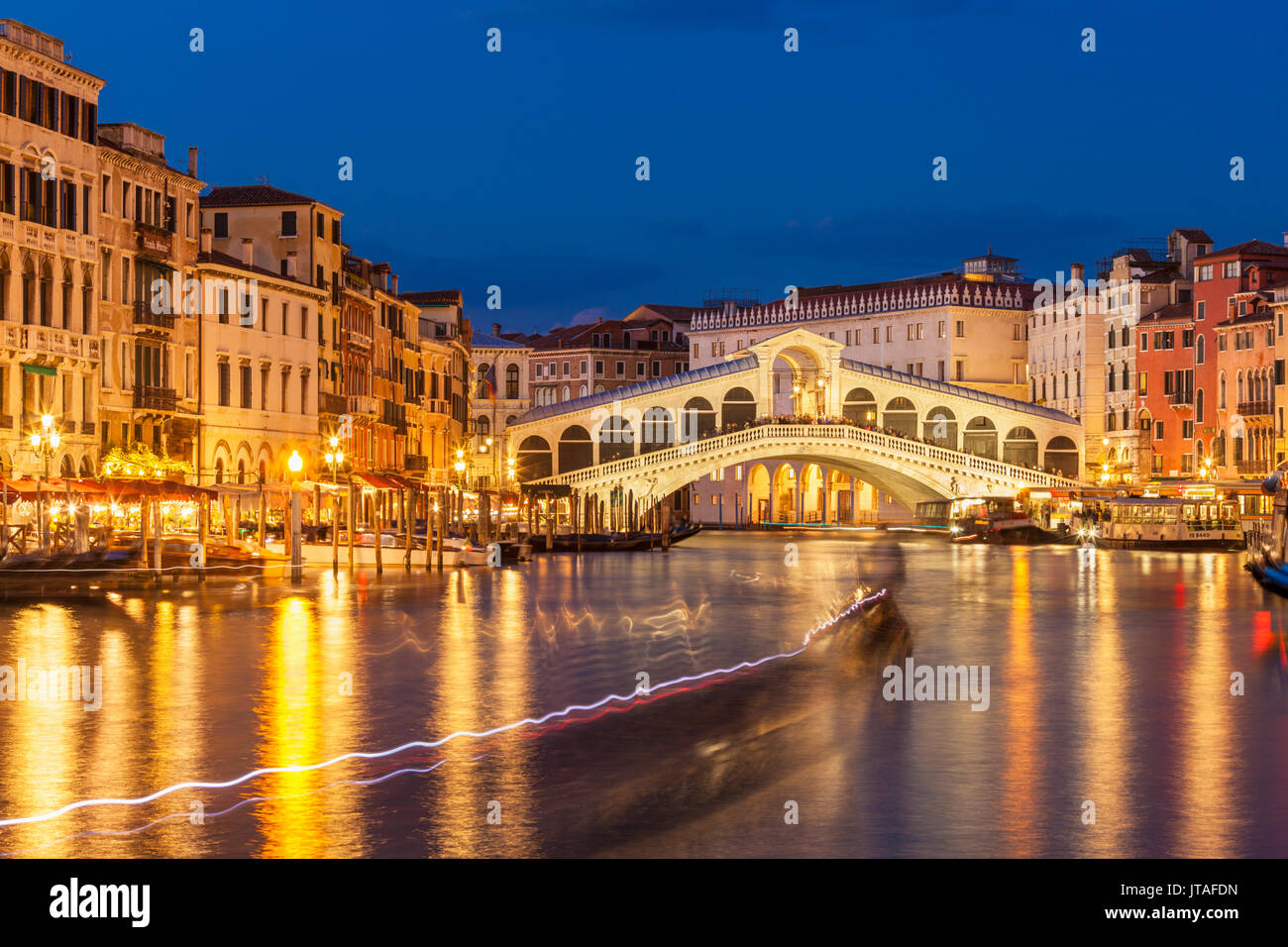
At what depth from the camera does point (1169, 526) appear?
66812mm

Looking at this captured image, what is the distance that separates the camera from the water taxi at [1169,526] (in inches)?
2611

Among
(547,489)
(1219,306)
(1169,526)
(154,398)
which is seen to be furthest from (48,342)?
(1219,306)

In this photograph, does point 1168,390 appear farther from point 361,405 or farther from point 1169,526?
point 361,405

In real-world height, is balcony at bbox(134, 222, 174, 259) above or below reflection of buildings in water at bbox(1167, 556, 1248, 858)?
above

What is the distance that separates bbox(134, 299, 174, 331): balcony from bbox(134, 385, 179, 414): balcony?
5.10 ft

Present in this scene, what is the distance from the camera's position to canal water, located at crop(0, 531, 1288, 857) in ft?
34.0

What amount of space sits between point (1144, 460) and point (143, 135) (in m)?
51.7

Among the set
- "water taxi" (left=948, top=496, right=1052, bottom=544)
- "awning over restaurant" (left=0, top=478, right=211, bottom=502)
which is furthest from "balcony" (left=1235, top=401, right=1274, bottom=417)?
"awning over restaurant" (left=0, top=478, right=211, bottom=502)

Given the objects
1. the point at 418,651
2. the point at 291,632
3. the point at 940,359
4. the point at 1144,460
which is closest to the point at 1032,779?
the point at 418,651

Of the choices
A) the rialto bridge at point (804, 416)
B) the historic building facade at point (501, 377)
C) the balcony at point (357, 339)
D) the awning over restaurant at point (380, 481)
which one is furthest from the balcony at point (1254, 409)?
the historic building facade at point (501, 377)

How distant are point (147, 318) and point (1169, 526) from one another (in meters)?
37.3

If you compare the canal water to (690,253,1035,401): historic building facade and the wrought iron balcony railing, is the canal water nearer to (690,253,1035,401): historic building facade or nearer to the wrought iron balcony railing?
the wrought iron balcony railing

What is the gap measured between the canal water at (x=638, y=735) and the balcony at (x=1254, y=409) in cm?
4508

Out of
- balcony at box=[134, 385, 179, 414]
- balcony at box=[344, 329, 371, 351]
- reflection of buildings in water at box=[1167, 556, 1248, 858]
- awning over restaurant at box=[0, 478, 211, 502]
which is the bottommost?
reflection of buildings in water at box=[1167, 556, 1248, 858]
